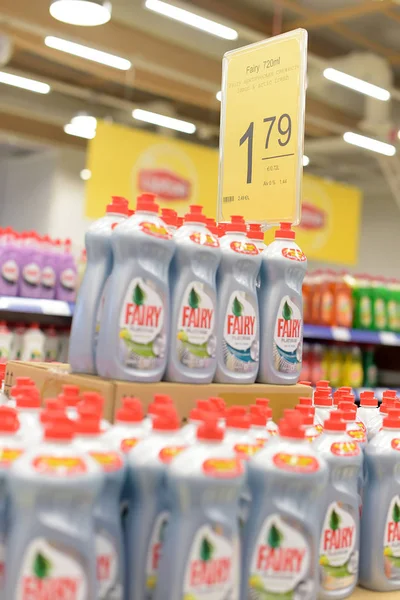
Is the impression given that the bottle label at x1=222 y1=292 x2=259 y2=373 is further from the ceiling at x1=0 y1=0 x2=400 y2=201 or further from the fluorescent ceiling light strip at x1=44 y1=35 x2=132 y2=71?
the fluorescent ceiling light strip at x1=44 y1=35 x2=132 y2=71

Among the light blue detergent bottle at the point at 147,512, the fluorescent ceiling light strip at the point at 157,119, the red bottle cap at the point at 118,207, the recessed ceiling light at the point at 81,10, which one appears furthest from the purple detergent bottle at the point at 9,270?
the fluorescent ceiling light strip at the point at 157,119

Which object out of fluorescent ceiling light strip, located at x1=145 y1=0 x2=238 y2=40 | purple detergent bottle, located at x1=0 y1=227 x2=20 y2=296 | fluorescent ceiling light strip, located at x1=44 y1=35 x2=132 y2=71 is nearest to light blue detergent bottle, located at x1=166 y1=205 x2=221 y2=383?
purple detergent bottle, located at x1=0 y1=227 x2=20 y2=296

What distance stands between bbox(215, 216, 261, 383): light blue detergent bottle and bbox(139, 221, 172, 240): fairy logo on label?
0.76ft

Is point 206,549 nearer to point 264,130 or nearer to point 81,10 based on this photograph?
point 264,130

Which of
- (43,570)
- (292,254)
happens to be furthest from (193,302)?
(43,570)

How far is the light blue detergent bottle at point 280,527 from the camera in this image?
1.43 metres

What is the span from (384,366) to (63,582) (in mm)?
5397

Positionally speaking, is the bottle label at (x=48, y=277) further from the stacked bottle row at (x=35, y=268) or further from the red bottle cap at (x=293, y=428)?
the red bottle cap at (x=293, y=428)

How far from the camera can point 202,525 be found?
1318 mm

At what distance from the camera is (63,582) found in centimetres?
121

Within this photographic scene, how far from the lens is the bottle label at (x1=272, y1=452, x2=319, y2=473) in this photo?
142 centimetres

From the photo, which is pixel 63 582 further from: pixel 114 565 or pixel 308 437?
pixel 308 437

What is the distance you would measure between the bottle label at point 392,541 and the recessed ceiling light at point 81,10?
350 centimetres

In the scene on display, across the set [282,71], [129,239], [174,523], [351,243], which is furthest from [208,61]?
[174,523]
